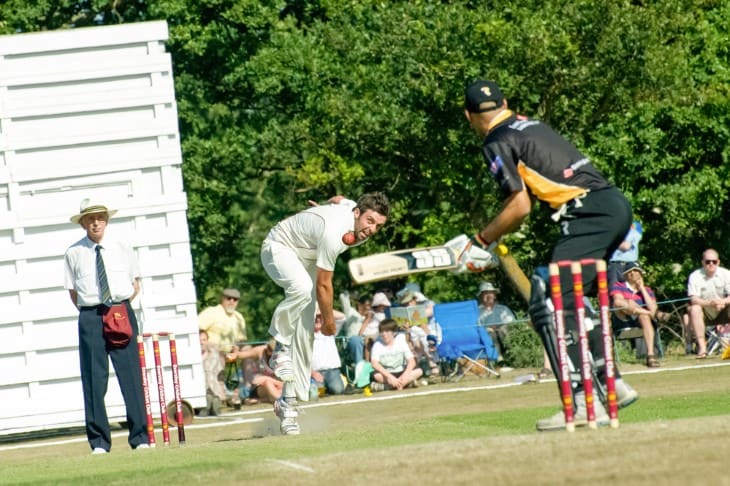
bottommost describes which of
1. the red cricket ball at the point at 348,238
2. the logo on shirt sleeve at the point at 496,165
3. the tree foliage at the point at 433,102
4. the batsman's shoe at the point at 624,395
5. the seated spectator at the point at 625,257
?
the batsman's shoe at the point at 624,395

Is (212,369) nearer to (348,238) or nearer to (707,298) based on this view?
(707,298)

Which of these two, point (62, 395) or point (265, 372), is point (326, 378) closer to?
point (265, 372)

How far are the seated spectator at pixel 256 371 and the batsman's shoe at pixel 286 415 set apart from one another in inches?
279

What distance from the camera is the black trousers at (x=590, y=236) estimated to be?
351 inches

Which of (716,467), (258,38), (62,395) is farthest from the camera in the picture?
(258,38)

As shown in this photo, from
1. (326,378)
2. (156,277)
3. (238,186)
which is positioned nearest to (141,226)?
(156,277)

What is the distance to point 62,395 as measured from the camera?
51.0 ft

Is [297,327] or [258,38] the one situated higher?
[258,38]

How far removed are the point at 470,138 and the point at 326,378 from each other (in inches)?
234

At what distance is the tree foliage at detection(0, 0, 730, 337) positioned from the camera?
78.0ft

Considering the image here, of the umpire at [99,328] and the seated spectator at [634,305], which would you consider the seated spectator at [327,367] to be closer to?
the seated spectator at [634,305]

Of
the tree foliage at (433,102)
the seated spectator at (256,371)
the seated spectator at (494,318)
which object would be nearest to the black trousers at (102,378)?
the seated spectator at (256,371)

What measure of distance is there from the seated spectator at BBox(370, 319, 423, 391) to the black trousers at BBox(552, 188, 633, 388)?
11085 mm

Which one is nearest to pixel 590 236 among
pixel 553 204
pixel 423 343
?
pixel 553 204
